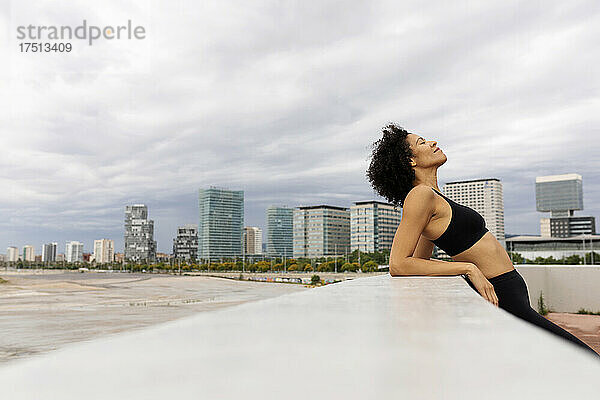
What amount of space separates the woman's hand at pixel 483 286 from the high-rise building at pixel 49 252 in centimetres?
17347

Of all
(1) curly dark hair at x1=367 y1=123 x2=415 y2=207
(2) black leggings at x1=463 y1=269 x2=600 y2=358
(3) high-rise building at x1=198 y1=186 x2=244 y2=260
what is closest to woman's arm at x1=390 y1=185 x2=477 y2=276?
(2) black leggings at x1=463 y1=269 x2=600 y2=358

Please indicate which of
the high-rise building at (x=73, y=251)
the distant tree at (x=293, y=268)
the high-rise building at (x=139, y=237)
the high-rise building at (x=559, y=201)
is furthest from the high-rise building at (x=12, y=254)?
the high-rise building at (x=559, y=201)

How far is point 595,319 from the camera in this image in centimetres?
523

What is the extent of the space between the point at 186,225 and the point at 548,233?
4336 inches

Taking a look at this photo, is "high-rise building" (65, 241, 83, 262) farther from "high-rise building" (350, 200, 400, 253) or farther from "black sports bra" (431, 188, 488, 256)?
"black sports bra" (431, 188, 488, 256)

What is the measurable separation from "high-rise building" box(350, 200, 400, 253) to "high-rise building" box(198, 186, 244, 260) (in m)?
48.1

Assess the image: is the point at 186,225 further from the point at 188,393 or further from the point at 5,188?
the point at 188,393

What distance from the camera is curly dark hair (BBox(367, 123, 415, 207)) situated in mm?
2504

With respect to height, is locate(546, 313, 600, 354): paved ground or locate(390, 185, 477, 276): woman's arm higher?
locate(390, 185, 477, 276): woman's arm

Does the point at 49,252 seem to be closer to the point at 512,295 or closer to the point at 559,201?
the point at 559,201

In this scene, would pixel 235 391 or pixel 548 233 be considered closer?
pixel 235 391

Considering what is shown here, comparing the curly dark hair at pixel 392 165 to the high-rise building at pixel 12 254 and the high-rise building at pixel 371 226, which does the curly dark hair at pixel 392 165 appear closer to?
the high-rise building at pixel 371 226

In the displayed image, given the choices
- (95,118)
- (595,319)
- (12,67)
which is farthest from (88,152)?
(595,319)

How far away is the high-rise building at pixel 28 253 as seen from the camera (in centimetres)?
14888
